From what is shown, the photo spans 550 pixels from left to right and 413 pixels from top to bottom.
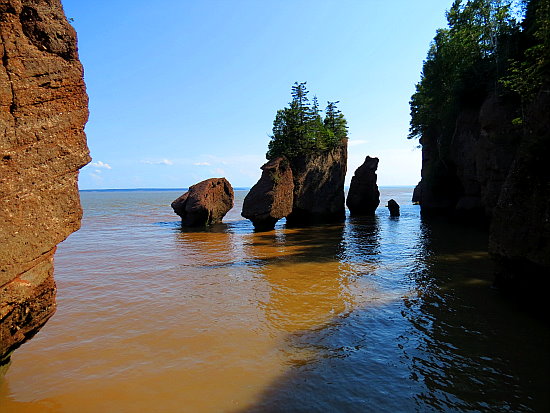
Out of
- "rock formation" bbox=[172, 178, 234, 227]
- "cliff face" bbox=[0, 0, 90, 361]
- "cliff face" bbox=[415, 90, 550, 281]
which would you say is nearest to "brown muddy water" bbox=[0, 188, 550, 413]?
"cliff face" bbox=[415, 90, 550, 281]

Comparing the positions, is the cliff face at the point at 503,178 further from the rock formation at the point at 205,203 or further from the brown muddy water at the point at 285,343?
the rock formation at the point at 205,203

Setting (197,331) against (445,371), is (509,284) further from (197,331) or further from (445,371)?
(197,331)

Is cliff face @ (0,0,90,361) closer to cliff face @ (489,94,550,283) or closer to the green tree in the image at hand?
cliff face @ (489,94,550,283)

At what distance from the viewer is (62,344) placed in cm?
816

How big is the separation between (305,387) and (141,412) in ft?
9.56

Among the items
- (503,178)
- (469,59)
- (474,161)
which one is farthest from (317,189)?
(469,59)

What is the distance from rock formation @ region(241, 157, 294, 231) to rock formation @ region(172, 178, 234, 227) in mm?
5606

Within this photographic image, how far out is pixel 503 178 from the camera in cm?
2295

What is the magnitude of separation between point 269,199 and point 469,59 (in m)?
26.5

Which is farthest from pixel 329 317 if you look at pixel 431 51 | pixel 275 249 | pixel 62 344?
pixel 431 51

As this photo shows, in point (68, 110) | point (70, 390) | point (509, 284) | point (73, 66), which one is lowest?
point (70, 390)

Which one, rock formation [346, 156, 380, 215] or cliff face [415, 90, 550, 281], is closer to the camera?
cliff face [415, 90, 550, 281]

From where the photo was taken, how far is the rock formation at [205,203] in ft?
110

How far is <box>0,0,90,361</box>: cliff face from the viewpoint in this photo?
521 cm
